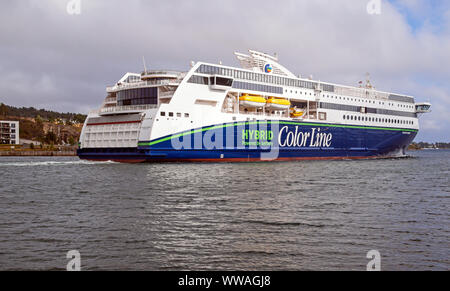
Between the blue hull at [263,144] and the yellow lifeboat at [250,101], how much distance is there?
2.99 metres

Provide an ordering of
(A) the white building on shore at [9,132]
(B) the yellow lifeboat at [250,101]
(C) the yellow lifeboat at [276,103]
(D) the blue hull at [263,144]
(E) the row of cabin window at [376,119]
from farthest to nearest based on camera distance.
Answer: (A) the white building on shore at [9,132] < (E) the row of cabin window at [376,119] < (C) the yellow lifeboat at [276,103] < (B) the yellow lifeboat at [250,101] < (D) the blue hull at [263,144]

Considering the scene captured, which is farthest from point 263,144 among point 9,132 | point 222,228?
point 9,132

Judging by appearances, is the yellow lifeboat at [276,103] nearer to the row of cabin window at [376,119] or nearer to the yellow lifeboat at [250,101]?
the yellow lifeboat at [250,101]

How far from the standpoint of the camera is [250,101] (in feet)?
182

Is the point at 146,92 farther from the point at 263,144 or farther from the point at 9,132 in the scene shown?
the point at 9,132

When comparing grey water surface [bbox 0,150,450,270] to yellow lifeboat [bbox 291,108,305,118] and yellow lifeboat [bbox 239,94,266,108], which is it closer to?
yellow lifeboat [bbox 239,94,266,108]

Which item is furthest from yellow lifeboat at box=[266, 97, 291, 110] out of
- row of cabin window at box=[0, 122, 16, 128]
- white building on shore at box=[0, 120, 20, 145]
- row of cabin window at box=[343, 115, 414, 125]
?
row of cabin window at box=[0, 122, 16, 128]

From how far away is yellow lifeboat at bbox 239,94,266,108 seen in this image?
181 feet

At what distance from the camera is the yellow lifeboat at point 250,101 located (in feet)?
181

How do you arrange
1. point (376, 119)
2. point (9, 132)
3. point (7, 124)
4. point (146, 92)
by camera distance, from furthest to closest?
point (7, 124) < point (9, 132) < point (376, 119) < point (146, 92)

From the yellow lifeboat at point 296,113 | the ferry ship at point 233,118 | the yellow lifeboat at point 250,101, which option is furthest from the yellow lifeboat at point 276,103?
the yellow lifeboat at point 296,113

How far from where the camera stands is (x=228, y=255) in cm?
1028

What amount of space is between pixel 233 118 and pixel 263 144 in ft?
19.5
